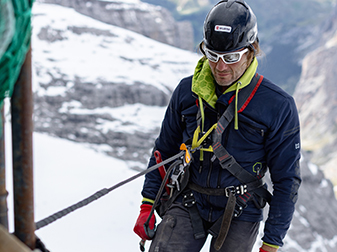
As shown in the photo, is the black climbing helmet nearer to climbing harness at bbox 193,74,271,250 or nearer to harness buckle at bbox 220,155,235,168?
climbing harness at bbox 193,74,271,250

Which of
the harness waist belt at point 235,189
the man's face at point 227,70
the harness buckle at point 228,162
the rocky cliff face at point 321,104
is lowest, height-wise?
the rocky cliff face at point 321,104

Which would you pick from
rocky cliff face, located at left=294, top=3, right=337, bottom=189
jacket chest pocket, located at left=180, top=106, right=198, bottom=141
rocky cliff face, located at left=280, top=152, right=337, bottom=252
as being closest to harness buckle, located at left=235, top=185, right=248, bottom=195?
jacket chest pocket, located at left=180, top=106, right=198, bottom=141

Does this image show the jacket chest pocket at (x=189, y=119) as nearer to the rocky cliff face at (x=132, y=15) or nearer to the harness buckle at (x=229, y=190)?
the harness buckle at (x=229, y=190)

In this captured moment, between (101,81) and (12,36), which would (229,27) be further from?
Result: (101,81)

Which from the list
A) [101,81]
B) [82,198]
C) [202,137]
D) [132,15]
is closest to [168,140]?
[202,137]

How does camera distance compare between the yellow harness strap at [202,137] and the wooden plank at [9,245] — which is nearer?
the wooden plank at [9,245]

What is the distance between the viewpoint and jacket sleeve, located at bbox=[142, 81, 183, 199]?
2.73 m

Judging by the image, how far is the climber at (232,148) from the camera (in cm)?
238

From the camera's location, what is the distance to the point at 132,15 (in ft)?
178

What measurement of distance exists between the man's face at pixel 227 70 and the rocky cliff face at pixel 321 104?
237 ft

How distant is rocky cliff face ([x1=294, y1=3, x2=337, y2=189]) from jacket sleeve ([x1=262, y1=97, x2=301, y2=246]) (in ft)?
236

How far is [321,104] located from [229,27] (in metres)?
89.1

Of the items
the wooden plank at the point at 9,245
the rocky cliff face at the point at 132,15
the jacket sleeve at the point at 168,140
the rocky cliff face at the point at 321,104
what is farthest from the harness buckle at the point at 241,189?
the rocky cliff face at the point at 321,104

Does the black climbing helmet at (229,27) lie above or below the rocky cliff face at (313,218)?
above
